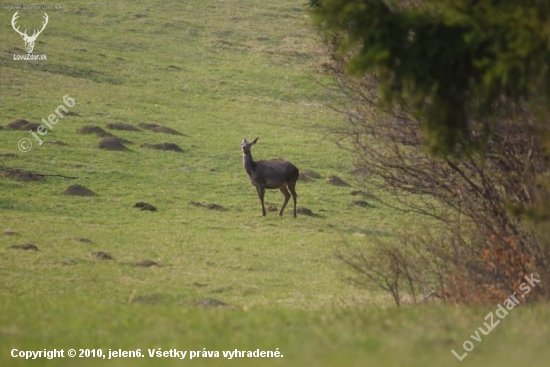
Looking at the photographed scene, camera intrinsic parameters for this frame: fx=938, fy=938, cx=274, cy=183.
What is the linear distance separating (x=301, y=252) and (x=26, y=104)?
61.2ft

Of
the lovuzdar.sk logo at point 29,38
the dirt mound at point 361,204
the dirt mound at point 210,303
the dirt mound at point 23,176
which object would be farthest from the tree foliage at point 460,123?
the lovuzdar.sk logo at point 29,38

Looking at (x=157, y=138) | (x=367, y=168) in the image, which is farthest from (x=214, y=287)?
(x=157, y=138)

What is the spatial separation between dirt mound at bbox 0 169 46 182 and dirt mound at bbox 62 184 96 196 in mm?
1310

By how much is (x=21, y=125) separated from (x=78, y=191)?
7.63 metres

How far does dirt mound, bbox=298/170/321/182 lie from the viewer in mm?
32953

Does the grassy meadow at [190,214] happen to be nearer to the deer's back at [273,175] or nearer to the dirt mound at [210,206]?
the dirt mound at [210,206]

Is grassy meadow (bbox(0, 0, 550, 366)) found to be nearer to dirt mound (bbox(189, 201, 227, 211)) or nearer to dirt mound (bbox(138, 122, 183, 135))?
dirt mound (bbox(189, 201, 227, 211))

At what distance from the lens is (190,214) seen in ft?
88.2

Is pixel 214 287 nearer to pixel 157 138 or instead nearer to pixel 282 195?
pixel 282 195

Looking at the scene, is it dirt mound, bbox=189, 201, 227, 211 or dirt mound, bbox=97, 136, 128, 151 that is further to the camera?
dirt mound, bbox=97, 136, 128, 151

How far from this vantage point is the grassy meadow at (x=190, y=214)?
33.0ft

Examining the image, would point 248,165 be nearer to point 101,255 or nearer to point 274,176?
point 274,176

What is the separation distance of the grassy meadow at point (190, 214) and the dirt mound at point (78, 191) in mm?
284

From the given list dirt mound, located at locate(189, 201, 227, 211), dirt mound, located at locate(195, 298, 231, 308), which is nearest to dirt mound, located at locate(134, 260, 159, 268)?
dirt mound, located at locate(195, 298, 231, 308)
